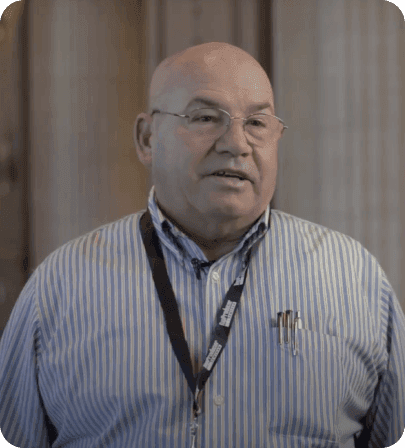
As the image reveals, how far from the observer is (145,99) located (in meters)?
1.29

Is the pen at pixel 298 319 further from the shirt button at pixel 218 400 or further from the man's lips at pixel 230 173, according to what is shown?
the man's lips at pixel 230 173

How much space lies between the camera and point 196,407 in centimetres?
110

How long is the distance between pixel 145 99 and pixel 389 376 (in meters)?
1.02

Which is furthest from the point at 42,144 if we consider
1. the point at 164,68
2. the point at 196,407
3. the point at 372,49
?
the point at 372,49

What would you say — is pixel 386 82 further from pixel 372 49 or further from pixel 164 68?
pixel 164 68

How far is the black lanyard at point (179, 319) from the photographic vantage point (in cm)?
111

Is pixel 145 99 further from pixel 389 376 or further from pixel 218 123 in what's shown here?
pixel 389 376

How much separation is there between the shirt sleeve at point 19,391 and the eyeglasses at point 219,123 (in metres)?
0.62

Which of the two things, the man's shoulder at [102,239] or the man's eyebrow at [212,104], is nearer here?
the man's eyebrow at [212,104]

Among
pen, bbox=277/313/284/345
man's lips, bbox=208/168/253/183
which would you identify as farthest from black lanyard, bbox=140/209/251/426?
man's lips, bbox=208/168/253/183

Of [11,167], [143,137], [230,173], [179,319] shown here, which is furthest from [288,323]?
[11,167]

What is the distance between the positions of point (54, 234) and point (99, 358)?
0.37m

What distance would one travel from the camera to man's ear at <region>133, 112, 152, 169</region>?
4.21 feet

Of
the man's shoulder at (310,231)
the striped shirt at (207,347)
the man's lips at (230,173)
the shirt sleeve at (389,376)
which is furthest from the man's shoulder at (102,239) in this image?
the shirt sleeve at (389,376)
